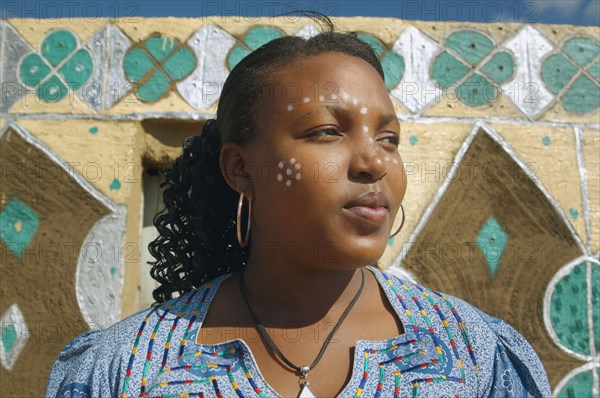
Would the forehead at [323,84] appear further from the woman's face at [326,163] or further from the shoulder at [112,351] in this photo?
the shoulder at [112,351]

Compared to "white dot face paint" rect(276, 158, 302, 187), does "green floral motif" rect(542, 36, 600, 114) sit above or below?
above

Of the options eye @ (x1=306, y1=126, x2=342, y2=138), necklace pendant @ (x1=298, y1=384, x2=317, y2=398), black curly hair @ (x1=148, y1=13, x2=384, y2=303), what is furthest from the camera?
black curly hair @ (x1=148, y1=13, x2=384, y2=303)

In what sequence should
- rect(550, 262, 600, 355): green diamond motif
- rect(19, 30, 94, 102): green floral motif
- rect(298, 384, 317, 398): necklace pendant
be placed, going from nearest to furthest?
rect(298, 384, 317, 398): necklace pendant
rect(550, 262, 600, 355): green diamond motif
rect(19, 30, 94, 102): green floral motif

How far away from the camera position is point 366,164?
145 centimetres

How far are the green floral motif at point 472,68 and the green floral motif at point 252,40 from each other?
2.96 ft

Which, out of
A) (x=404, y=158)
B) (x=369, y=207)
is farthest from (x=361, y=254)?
(x=404, y=158)

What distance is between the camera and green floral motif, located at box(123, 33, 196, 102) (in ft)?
10.9

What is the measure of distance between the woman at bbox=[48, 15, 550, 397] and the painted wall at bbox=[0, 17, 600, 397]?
5.07 ft

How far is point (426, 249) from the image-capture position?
317 cm

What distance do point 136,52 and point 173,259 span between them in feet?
5.92

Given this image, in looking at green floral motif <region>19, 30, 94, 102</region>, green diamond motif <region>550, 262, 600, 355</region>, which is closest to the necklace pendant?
green diamond motif <region>550, 262, 600, 355</region>

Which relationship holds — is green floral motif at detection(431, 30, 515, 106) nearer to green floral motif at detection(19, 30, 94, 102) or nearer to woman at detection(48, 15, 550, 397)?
woman at detection(48, 15, 550, 397)

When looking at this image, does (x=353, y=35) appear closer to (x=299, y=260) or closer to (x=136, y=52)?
(x=299, y=260)

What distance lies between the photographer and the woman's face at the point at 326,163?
1.44m
